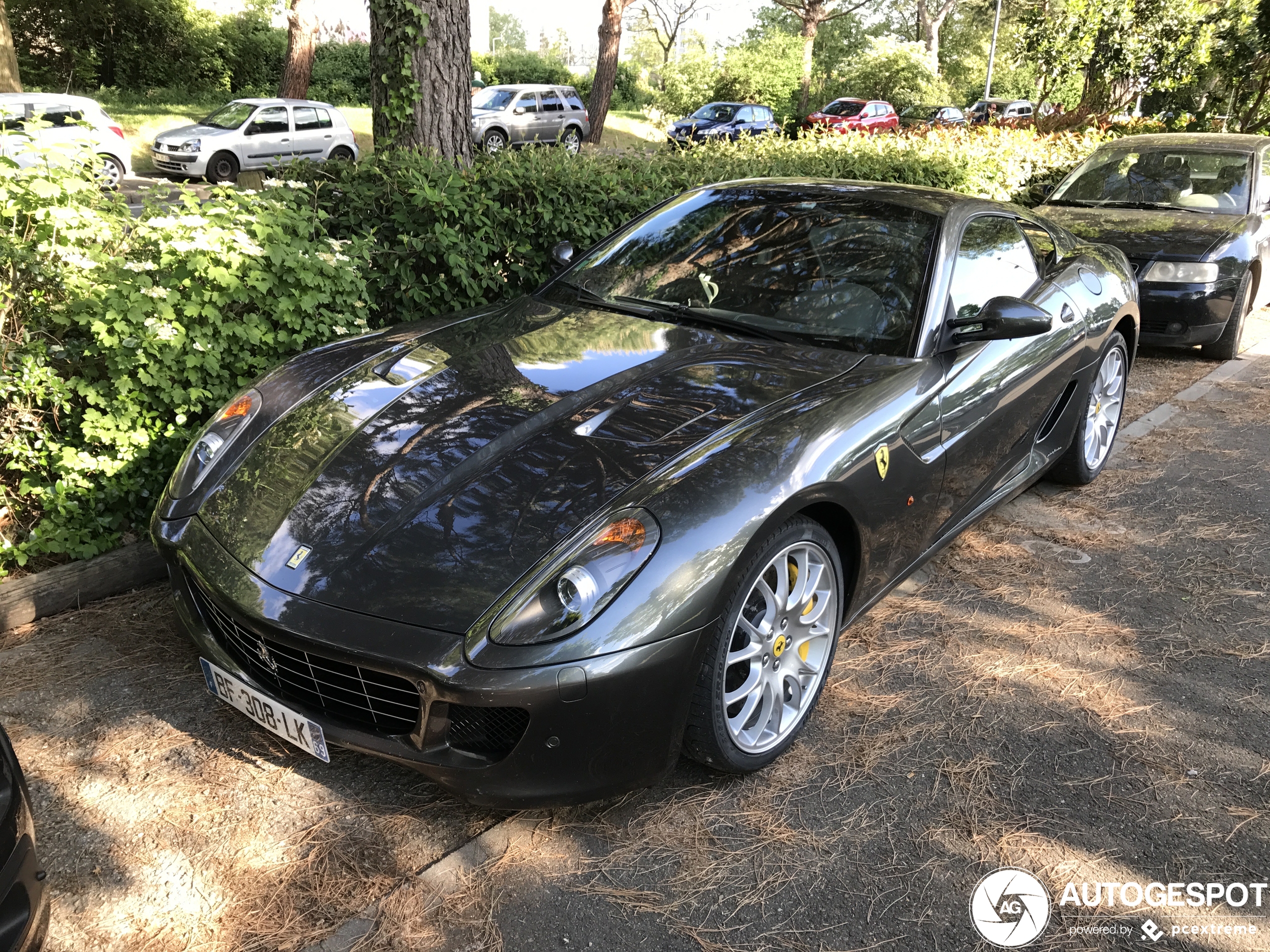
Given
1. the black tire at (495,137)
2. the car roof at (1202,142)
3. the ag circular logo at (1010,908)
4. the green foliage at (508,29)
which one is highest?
the green foliage at (508,29)

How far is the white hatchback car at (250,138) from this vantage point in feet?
53.5

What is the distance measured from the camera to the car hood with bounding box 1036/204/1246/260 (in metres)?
6.77

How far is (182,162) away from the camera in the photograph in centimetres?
1623

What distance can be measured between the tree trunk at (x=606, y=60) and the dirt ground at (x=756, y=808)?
20221 millimetres

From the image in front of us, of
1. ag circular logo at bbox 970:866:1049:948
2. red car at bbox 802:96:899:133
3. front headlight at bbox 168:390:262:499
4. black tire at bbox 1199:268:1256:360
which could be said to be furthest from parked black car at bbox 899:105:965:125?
ag circular logo at bbox 970:866:1049:948

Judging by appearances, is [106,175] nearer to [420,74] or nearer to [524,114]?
[420,74]

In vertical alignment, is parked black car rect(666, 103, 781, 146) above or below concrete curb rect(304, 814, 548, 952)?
above

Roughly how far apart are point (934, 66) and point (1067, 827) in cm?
3848

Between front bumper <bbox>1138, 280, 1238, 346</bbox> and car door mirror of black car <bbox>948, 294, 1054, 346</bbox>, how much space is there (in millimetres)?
4137

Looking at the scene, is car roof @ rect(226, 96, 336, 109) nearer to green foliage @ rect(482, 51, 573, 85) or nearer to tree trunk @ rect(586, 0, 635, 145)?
tree trunk @ rect(586, 0, 635, 145)

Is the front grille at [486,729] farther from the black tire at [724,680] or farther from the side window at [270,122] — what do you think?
the side window at [270,122]

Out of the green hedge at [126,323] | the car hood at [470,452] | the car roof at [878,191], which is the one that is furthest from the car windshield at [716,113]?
the car hood at [470,452]

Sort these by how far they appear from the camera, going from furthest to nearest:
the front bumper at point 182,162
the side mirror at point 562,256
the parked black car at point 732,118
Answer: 1. the parked black car at point 732,118
2. the front bumper at point 182,162
3. the side mirror at point 562,256

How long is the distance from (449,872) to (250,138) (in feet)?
57.1
